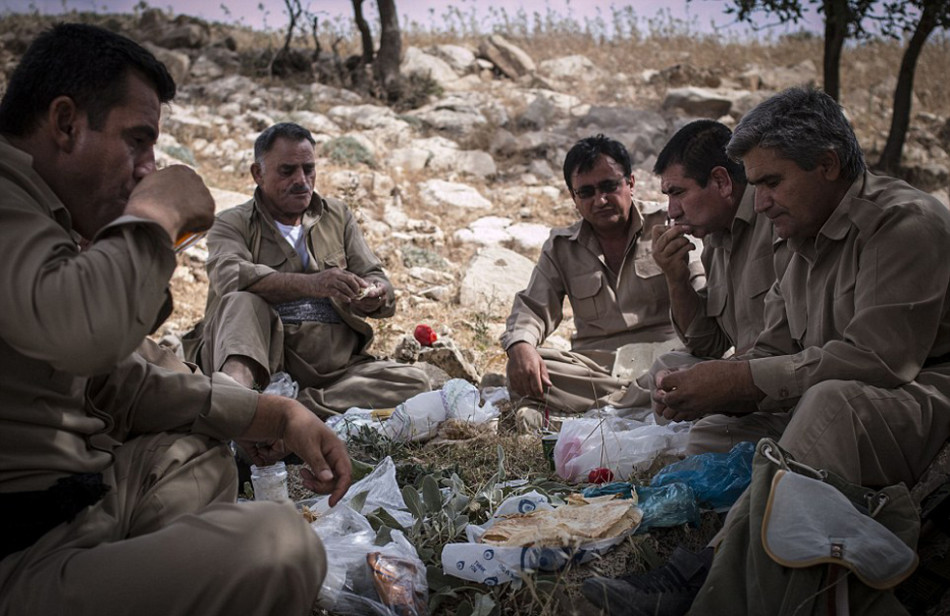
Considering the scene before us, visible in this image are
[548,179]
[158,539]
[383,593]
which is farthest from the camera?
[548,179]

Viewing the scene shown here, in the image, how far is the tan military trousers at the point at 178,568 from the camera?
57.2 inches

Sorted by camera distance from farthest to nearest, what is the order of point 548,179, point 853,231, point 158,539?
point 548,179, point 853,231, point 158,539

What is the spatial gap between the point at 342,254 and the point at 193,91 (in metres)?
8.05

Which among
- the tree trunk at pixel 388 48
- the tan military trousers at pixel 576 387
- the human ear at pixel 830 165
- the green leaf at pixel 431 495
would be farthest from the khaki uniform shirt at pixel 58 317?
the tree trunk at pixel 388 48

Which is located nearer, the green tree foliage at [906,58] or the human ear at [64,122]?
the human ear at [64,122]

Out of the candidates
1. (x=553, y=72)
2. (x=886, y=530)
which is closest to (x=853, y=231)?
(x=886, y=530)

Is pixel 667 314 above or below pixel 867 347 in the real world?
below

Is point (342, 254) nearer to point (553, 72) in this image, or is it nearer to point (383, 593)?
point (383, 593)

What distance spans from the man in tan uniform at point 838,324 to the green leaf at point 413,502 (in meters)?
0.85

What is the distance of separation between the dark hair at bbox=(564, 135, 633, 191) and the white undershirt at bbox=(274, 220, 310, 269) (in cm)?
175

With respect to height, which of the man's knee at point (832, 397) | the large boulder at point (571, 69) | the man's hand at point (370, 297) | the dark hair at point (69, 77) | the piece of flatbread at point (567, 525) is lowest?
the piece of flatbread at point (567, 525)

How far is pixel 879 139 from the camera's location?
12.3 meters

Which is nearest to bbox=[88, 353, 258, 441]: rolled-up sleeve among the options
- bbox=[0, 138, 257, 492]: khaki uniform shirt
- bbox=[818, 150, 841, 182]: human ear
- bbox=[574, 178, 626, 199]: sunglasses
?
bbox=[0, 138, 257, 492]: khaki uniform shirt

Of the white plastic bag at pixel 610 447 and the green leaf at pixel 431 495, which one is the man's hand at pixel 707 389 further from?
the green leaf at pixel 431 495
